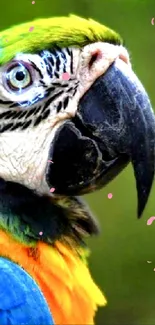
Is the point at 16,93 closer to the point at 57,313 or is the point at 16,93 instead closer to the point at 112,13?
the point at 57,313

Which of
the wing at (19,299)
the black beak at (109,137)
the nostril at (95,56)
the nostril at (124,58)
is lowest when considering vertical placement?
the wing at (19,299)

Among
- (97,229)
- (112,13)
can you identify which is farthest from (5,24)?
(97,229)

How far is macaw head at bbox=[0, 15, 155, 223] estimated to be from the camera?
0.83 metres

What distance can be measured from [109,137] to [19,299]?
0.84 feet

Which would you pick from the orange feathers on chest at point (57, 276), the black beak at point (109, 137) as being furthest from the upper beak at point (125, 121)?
the orange feathers on chest at point (57, 276)

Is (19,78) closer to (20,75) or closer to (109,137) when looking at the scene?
(20,75)

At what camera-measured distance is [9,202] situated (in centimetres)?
88

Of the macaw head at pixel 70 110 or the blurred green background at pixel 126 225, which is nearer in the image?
the macaw head at pixel 70 110

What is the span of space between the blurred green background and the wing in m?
0.43

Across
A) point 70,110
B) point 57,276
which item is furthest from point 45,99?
point 57,276

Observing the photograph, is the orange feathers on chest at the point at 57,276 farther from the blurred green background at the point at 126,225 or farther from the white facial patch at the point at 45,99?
the blurred green background at the point at 126,225

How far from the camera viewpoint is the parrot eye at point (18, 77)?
849mm

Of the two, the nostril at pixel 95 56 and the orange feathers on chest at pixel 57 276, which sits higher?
the nostril at pixel 95 56

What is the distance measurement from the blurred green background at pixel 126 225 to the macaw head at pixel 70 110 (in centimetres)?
37
